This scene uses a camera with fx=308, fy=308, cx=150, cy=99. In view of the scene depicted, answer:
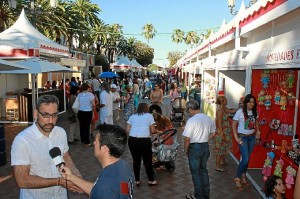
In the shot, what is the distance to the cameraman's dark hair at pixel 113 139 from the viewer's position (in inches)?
93.6

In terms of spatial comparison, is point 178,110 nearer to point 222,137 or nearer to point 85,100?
point 85,100

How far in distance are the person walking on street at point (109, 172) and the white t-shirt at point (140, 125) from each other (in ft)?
10.6

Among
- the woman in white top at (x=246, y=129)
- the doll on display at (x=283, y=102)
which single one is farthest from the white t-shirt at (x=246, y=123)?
the doll on display at (x=283, y=102)

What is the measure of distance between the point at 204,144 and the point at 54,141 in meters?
3.08

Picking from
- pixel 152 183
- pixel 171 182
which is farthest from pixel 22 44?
pixel 171 182

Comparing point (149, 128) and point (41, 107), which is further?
point (149, 128)

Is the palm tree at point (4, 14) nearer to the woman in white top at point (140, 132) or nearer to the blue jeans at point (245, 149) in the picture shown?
the woman in white top at point (140, 132)

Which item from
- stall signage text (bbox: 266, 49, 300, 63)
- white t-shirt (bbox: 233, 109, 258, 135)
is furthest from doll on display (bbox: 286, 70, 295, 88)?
white t-shirt (bbox: 233, 109, 258, 135)

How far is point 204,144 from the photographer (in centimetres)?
525

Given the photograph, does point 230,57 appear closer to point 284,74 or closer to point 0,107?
point 284,74

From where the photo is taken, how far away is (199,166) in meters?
5.29

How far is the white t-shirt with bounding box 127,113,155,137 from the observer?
18.8 ft

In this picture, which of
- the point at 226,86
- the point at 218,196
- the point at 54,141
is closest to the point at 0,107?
the point at 226,86

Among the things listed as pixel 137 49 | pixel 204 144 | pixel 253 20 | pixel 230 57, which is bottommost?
pixel 204 144
